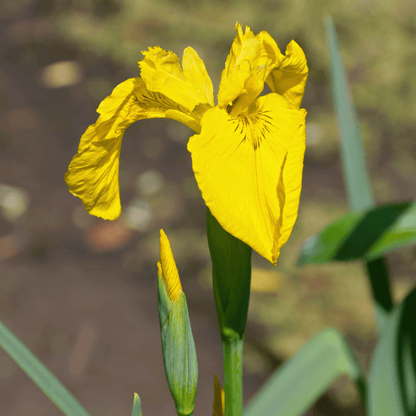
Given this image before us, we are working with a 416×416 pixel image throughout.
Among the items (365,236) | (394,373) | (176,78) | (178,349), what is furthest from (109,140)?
(394,373)

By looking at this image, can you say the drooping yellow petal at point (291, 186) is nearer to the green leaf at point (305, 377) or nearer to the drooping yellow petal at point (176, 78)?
the drooping yellow petal at point (176, 78)

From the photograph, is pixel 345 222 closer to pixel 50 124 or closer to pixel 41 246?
pixel 41 246

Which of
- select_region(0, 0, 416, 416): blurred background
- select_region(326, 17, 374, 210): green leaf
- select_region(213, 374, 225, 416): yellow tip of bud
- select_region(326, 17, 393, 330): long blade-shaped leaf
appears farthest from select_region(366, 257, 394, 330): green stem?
select_region(213, 374, 225, 416): yellow tip of bud

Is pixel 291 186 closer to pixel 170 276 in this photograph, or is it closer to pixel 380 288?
pixel 170 276

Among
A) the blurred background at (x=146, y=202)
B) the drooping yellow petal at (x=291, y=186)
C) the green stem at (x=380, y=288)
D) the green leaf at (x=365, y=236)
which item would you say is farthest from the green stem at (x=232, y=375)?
the blurred background at (x=146, y=202)

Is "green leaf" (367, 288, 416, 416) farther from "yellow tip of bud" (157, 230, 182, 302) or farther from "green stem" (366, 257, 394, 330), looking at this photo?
"yellow tip of bud" (157, 230, 182, 302)

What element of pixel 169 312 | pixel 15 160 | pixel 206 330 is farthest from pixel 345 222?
pixel 15 160
